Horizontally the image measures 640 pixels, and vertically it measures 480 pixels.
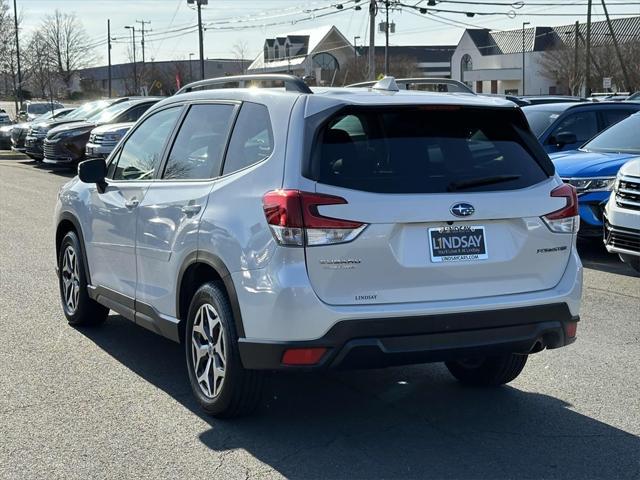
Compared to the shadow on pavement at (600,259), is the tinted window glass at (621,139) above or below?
above

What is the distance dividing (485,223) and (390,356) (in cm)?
84

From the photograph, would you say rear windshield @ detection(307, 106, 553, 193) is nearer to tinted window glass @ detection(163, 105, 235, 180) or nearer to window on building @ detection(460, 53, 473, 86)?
tinted window glass @ detection(163, 105, 235, 180)

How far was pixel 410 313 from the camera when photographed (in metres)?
4.36

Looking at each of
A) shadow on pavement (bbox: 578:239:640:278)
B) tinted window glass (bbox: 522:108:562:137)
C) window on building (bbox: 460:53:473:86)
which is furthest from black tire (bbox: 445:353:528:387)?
window on building (bbox: 460:53:473:86)

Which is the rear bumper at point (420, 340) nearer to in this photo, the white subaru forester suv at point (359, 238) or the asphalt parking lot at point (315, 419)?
the white subaru forester suv at point (359, 238)

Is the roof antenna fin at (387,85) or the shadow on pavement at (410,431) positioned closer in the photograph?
the shadow on pavement at (410,431)

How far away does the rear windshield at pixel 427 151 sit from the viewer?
4438 mm

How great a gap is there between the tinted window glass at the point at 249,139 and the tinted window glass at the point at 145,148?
91 centimetres

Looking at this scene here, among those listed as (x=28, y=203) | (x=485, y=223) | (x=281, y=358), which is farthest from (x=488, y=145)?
(x=28, y=203)

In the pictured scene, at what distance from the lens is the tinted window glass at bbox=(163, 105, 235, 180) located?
5.16 m

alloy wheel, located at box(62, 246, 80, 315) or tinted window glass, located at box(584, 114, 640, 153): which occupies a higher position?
tinted window glass, located at box(584, 114, 640, 153)

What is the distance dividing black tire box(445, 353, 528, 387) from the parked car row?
50.1 feet

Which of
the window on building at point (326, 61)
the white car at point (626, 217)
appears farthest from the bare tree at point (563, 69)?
the white car at point (626, 217)

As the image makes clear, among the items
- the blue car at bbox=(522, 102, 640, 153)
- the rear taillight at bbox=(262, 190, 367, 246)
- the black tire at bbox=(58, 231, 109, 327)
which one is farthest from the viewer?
the blue car at bbox=(522, 102, 640, 153)
